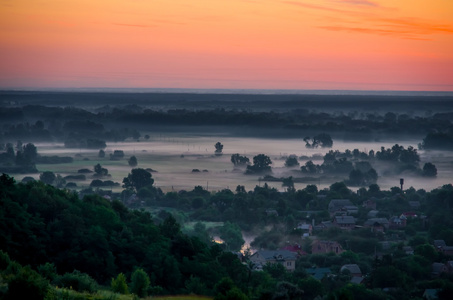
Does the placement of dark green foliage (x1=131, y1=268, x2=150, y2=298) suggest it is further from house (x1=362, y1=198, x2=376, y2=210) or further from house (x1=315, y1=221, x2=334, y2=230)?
house (x1=362, y1=198, x2=376, y2=210)

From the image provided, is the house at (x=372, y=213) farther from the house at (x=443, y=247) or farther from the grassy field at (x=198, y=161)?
the grassy field at (x=198, y=161)

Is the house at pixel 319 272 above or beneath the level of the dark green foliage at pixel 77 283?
beneath

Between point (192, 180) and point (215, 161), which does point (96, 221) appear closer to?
point (192, 180)

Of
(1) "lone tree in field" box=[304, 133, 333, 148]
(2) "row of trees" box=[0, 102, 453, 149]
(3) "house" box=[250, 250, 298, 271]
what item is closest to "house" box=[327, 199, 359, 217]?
(3) "house" box=[250, 250, 298, 271]

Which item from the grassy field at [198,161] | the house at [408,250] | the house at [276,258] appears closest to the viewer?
the house at [276,258]

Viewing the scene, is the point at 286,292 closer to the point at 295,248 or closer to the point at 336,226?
the point at 295,248

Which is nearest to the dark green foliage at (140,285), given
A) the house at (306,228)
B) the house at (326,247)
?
the house at (326,247)

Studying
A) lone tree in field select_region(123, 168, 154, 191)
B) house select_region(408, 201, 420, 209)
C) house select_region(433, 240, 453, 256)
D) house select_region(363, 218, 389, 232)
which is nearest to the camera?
house select_region(433, 240, 453, 256)

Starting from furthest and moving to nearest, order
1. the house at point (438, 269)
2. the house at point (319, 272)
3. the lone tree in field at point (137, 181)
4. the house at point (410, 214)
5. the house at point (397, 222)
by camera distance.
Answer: the lone tree in field at point (137, 181) < the house at point (410, 214) < the house at point (397, 222) < the house at point (438, 269) < the house at point (319, 272)
